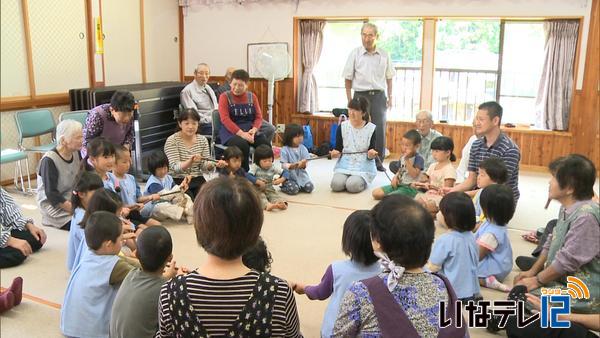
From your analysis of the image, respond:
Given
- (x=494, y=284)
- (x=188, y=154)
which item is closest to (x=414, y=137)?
(x=494, y=284)

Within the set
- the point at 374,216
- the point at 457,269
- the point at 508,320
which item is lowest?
the point at 508,320

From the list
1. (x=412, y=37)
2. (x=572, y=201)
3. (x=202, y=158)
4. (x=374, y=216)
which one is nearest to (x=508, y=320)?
(x=572, y=201)

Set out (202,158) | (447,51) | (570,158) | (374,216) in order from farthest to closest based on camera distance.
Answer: (447,51), (202,158), (570,158), (374,216)

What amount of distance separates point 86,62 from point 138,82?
0.95 metres

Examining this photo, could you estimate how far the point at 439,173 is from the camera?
4344mm

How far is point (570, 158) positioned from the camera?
7.85 feet

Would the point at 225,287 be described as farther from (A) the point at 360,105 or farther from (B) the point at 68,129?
(A) the point at 360,105

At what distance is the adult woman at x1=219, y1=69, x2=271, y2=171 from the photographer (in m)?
5.08

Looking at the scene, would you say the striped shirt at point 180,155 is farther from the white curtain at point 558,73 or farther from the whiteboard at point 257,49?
the white curtain at point 558,73

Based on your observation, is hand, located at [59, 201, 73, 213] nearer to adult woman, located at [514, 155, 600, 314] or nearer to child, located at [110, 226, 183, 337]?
child, located at [110, 226, 183, 337]

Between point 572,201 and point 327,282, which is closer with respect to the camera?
point 327,282

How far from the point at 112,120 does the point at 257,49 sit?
11.0 feet

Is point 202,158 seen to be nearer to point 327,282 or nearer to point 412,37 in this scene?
point 327,282

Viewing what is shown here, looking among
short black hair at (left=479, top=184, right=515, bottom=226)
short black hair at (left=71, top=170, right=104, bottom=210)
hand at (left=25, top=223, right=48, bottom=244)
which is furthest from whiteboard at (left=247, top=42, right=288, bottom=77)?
short black hair at (left=479, top=184, right=515, bottom=226)
